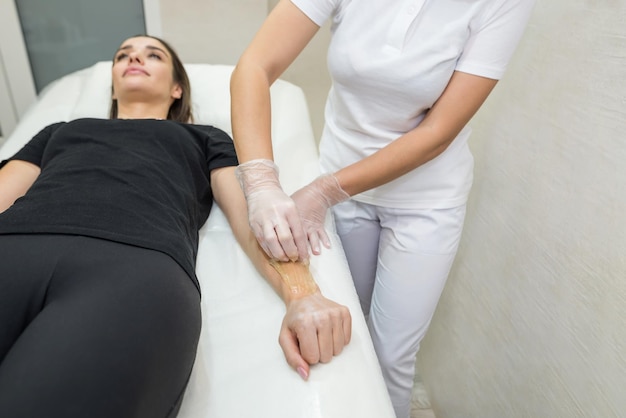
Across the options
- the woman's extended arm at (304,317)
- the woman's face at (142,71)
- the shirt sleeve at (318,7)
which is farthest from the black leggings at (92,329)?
the woman's face at (142,71)

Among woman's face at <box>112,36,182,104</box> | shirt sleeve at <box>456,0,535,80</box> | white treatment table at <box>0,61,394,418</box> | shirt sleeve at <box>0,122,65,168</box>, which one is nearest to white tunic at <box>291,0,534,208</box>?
shirt sleeve at <box>456,0,535,80</box>

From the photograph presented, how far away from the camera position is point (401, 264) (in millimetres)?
1115

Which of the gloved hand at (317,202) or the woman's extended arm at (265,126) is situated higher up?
the woman's extended arm at (265,126)

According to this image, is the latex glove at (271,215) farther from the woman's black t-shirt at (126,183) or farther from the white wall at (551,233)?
the white wall at (551,233)

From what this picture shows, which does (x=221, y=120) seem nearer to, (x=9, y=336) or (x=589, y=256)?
(x=9, y=336)

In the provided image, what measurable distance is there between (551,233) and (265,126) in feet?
2.36

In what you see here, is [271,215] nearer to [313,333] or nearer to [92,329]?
[313,333]

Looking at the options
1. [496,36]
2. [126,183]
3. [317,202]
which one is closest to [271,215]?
[317,202]

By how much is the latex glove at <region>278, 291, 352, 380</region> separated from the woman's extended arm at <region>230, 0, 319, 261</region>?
6.2 inches

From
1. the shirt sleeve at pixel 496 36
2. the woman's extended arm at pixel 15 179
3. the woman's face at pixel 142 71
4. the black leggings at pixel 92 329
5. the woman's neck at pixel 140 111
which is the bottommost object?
the woman's extended arm at pixel 15 179

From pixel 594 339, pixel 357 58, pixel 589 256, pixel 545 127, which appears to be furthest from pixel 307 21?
pixel 594 339

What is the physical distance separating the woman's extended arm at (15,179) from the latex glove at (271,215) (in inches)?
25.4

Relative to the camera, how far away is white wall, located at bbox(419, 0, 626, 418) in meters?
0.89

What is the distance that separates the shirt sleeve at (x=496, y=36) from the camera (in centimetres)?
89
